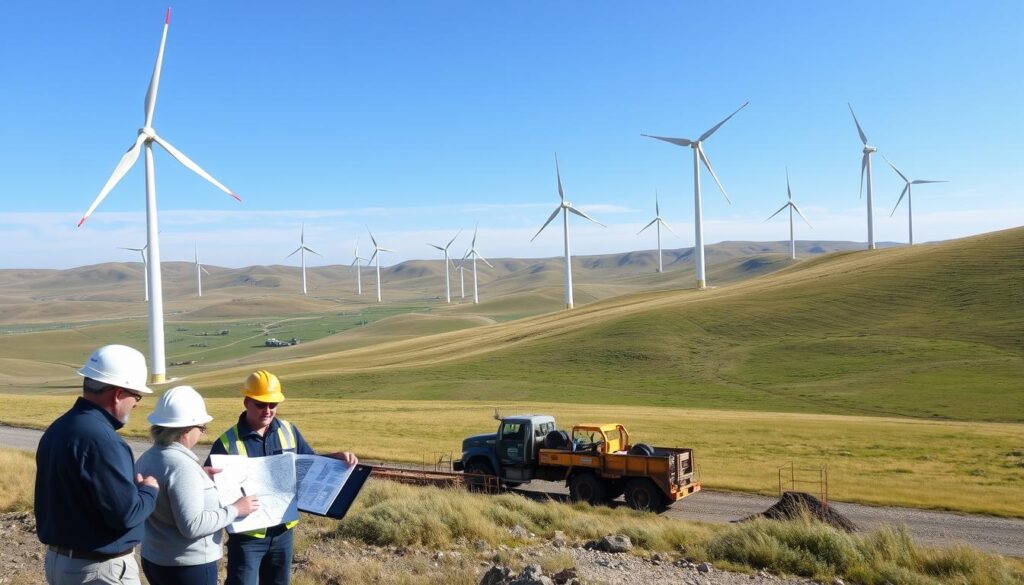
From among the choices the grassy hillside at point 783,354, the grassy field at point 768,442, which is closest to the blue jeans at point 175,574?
the grassy field at point 768,442

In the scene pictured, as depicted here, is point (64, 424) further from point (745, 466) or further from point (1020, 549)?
point (745, 466)

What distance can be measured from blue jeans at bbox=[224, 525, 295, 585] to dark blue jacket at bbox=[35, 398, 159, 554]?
4.11ft

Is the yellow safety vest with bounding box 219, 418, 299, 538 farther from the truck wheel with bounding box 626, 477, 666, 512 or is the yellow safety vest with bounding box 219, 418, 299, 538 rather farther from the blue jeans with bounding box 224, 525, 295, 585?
the truck wheel with bounding box 626, 477, 666, 512

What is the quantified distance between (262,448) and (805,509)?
9.99 m

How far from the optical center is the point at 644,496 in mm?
18188

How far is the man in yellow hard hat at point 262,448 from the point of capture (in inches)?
246

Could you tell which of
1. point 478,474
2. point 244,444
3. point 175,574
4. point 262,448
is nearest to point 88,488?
point 175,574

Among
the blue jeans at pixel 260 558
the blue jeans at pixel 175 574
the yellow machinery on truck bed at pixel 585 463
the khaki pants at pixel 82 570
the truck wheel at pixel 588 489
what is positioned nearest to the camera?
the khaki pants at pixel 82 570

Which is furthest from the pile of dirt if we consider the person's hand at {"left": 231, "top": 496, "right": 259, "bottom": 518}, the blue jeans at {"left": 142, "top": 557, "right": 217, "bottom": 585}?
the blue jeans at {"left": 142, "top": 557, "right": 217, "bottom": 585}

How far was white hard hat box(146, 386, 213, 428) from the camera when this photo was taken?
5.23m

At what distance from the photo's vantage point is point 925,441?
29.7 m

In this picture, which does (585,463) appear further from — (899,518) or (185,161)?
(185,161)

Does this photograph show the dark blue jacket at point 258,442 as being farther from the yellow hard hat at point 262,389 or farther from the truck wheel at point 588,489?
the truck wheel at point 588,489

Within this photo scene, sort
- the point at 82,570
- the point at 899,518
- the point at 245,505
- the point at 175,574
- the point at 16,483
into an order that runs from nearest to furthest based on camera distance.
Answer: the point at 82,570
the point at 175,574
the point at 245,505
the point at 16,483
the point at 899,518
